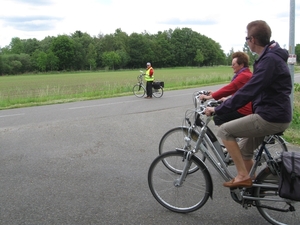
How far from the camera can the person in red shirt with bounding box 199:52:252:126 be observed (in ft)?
13.7

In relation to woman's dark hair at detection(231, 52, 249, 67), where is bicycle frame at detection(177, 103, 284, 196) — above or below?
below

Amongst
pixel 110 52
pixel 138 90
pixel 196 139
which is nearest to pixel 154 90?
pixel 138 90

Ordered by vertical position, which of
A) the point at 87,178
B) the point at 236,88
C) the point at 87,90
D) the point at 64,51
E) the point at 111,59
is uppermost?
the point at 64,51

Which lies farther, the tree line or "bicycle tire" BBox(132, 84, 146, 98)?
the tree line

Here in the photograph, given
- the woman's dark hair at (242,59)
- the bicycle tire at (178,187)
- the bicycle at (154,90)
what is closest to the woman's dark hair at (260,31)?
the bicycle tire at (178,187)

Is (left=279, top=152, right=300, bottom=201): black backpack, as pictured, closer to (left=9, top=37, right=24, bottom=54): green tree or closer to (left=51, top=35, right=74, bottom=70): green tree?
(left=51, top=35, right=74, bottom=70): green tree

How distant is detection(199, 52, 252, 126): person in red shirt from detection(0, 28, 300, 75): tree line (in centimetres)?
9446

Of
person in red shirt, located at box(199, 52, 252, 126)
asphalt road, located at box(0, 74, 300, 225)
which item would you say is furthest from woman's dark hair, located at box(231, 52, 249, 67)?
asphalt road, located at box(0, 74, 300, 225)

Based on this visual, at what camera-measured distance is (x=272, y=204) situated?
3.30 meters

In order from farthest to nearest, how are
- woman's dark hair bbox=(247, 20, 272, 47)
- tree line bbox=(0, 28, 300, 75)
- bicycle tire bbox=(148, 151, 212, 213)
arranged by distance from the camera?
tree line bbox=(0, 28, 300, 75) < bicycle tire bbox=(148, 151, 212, 213) < woman's dark hair bbox=(247, 20, 272, 47)

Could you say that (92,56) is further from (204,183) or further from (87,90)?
(204,183)

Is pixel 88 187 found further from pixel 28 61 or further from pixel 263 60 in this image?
pixel 28 61

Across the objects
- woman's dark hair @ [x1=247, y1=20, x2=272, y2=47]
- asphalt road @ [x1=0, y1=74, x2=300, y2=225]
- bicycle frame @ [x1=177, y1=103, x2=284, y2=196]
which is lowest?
asphalt road @ [x1=0, y1=74, x2=300, y2=225]

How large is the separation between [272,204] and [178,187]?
1058 mm
